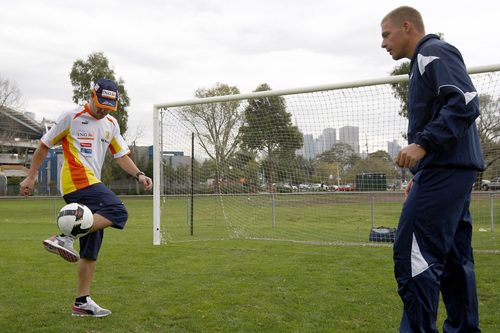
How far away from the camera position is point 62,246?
13.2 feet

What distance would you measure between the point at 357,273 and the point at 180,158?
22.1 feet

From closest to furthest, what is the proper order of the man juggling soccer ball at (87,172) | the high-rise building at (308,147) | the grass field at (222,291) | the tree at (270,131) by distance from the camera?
the grass field at (222,291) → the man juggling soccer ball at (87,172) → the high-rise building at (308,147) → the tree at (270,131)

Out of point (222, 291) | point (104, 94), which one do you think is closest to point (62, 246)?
point (104, 94)

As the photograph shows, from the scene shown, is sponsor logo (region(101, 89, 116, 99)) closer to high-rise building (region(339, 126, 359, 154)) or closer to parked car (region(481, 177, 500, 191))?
high-rise building (region(339, 126, 359, 154))

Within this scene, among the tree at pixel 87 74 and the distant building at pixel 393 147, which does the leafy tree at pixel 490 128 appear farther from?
the tree at pixel 87 74

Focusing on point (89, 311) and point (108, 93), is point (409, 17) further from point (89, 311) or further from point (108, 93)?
point (89, 311)

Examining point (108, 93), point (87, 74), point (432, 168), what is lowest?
point (432, 168)

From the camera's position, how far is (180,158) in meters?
12.2

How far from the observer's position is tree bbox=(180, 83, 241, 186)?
10664 millimetres

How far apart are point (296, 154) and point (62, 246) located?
640 centimetres

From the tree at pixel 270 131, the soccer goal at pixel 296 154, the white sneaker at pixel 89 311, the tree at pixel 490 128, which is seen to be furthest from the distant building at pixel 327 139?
the white sneaker at pixel 89 311

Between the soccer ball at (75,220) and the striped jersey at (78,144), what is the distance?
431 mm

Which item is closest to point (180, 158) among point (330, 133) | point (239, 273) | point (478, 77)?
point (330, 133)

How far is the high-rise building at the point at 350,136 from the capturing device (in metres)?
9.15
